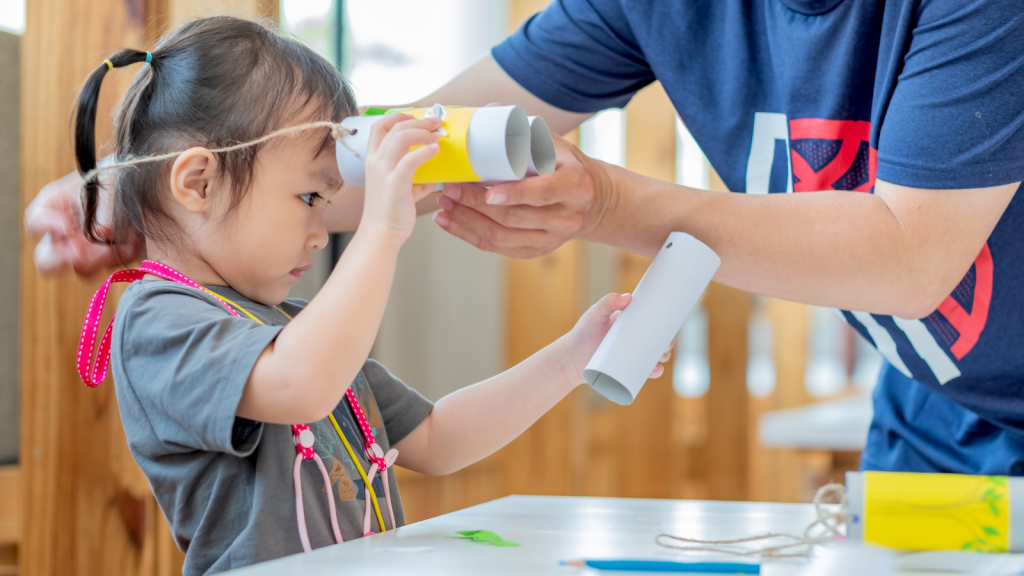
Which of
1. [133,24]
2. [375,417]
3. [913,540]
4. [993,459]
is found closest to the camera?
[913,540]

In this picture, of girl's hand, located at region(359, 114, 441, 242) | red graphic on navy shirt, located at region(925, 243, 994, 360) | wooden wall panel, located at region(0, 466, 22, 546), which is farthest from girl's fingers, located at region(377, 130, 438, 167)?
wooden wall panel, located at region(0, 466, 22, 546)

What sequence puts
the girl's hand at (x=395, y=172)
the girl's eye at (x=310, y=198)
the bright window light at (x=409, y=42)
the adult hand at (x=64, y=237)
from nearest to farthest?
the girl's hand at (x=395, y=172)
the girl's eye at (x=310, y=198)
the adult hand at (x=64, y=237)
the bright window light at (x=409, y=42)

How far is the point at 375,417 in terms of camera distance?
84 centimetres

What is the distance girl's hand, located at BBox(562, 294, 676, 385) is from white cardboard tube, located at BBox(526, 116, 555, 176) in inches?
6.2

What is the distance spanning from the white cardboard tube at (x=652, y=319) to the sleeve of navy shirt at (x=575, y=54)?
0.43m

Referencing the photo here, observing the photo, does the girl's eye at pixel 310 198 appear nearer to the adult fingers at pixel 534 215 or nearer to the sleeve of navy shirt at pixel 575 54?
the adult fingers at pixel 534 215

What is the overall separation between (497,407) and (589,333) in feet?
0.41

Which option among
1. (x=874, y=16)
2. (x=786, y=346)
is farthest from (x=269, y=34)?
(x=786, y=346)

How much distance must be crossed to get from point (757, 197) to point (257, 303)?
1.54 ft

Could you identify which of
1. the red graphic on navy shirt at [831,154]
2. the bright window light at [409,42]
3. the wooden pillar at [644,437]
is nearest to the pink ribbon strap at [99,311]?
the red graphic on navy shirt at [831,154]

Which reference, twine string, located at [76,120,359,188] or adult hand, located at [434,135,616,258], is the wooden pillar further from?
twine string, located at [76,120,359,188]

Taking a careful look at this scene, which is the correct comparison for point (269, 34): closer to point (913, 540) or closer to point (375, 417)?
point (375, 417)

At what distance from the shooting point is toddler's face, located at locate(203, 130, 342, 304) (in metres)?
0.72

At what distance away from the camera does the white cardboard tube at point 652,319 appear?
67 centimetres
